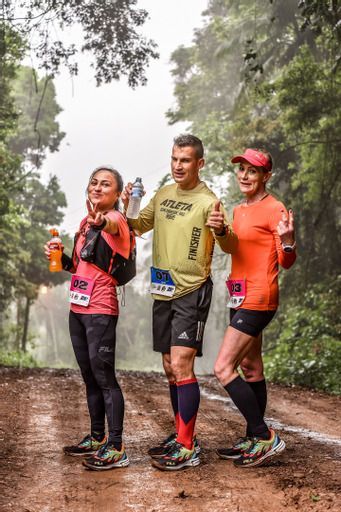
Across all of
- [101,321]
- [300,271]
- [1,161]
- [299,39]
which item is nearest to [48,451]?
[101,321]

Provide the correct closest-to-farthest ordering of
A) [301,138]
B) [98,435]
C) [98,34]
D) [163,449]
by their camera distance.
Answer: [98,435], [163,449], [98,34], [301,138]

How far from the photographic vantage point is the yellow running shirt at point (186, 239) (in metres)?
5.02

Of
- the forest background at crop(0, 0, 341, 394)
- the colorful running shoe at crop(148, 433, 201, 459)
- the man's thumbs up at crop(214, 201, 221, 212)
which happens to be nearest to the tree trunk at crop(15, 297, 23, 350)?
the forest background at crop(0, 0, 341, 394)

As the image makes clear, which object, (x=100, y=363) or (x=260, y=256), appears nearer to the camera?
(x=100, y=363)

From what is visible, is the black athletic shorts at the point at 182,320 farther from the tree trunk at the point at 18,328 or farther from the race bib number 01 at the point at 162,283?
the tree trunk at the point at 18,328

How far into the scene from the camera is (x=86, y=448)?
209 inches

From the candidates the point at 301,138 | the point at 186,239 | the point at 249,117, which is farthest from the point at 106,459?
the point at 249,117

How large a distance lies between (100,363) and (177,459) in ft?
3.11

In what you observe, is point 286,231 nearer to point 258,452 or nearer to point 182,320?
point 182,320

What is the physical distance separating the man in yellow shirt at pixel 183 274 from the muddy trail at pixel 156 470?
0.36 m

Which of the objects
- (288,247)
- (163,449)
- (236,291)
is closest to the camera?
(288,247)

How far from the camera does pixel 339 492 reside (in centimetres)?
415

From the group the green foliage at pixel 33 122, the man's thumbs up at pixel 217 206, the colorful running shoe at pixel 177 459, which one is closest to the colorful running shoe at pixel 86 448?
the colorful running shoe at pixel 177 459

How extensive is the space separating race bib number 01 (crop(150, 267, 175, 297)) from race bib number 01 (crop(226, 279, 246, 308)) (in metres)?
0.50
